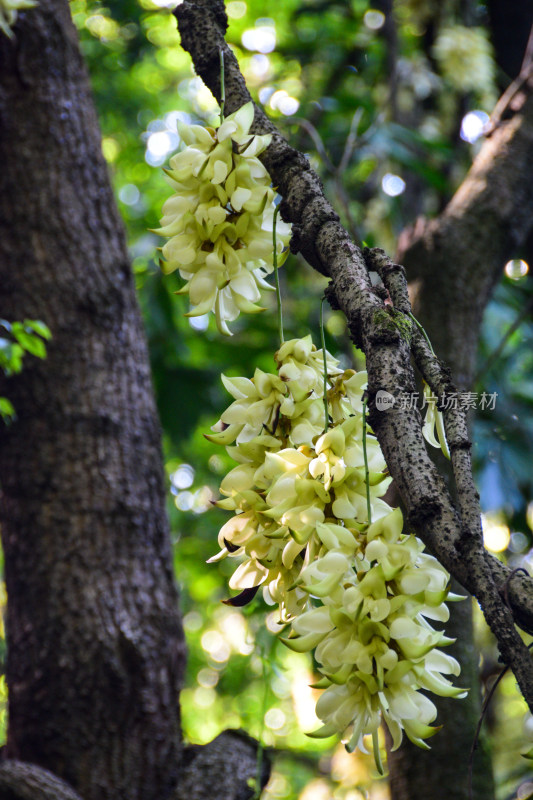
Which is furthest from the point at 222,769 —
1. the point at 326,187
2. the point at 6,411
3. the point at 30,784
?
the point at 326,187

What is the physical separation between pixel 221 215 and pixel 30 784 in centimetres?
131

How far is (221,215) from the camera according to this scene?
78 centimetres

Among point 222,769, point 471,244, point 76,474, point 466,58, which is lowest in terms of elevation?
point 222,769

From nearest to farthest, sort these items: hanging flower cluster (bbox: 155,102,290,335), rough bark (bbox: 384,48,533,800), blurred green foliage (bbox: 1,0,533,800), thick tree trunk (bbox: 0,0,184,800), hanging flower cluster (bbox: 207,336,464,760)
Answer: hanging flower cluster (bbox: 207,336,464,760)
hanging flower cluster (bbox: 155,102,290,335)
thick tree trunk (bbox: 0,0,184,800)
rough bark (bbox: 384,48,533,800)
blurred green foliage (bbox: 1,0,533,800)

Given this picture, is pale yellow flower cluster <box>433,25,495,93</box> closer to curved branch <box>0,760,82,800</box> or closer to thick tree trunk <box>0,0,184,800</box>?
thick tree trunk <box>0,0,184,800</box>

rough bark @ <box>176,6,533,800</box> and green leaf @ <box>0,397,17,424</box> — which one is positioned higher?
green leaf @ <box>0,397,17,424</box>

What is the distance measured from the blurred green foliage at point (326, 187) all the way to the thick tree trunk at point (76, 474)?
0.27 metres

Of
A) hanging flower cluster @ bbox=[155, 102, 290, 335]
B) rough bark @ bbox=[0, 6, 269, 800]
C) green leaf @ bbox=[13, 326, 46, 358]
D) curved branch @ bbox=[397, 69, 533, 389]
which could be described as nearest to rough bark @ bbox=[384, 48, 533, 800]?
curved branch @ bbox=[397, 69, 533, 389]

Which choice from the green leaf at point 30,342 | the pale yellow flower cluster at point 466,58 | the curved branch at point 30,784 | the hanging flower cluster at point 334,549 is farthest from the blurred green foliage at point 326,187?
the hanging flower cluster at point 334,549

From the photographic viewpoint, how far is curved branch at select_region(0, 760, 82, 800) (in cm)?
150

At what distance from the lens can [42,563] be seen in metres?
1.85

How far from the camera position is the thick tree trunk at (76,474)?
1734 millimetres

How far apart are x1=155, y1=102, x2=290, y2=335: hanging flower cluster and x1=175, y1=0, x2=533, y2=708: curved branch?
0.04m

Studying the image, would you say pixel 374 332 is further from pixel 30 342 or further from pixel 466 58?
pixel 466 58
